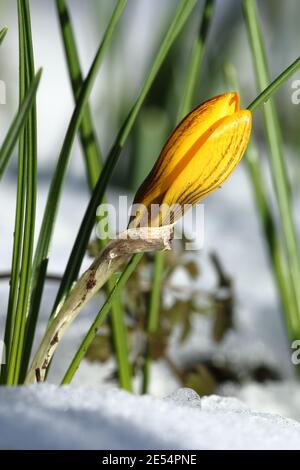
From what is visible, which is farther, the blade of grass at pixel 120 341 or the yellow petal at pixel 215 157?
the blade of grass at pixel 120 341

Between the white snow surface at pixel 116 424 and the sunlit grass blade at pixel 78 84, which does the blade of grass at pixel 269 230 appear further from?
the white snow surface at pixel 116 424

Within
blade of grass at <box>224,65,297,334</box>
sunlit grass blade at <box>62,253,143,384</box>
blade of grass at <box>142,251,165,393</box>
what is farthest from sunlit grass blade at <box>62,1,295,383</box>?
blade of grass at <box>224,65,297,334</box>

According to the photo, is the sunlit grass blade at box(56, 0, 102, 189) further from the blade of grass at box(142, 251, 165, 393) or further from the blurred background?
the blurred background

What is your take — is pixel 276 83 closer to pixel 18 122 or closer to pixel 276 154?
pixel 18 122

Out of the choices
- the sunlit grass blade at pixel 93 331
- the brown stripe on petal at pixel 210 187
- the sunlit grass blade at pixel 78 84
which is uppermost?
the sunlit grass blade at pixel 78 84

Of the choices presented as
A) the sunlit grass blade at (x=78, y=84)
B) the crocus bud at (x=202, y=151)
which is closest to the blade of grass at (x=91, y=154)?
the sunlit grass blade at (x=78, y=84)

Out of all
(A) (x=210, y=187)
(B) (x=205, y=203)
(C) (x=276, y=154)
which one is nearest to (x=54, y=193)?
(A) (x=210, y=187)

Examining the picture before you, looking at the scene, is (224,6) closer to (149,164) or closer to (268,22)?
(268,22)
